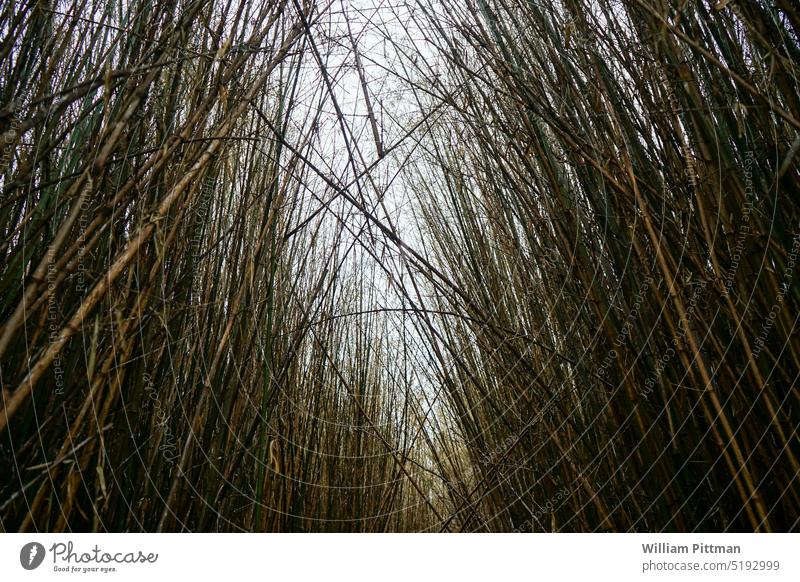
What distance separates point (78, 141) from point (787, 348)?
986 mm

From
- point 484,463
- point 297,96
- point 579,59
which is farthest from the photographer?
point 484,463

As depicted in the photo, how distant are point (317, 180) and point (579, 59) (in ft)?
→ 3.37

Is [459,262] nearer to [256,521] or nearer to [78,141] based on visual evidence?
[256,521]

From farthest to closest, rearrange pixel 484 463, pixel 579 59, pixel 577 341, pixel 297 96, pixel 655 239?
pixel 484 463, pixel 297 96, pixel 577 341, pixel 579 59, pixel 655 239

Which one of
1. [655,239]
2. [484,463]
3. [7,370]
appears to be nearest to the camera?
[7,370]

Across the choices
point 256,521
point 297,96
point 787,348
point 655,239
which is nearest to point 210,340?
point 256,521

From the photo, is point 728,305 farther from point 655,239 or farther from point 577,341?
point 577,341

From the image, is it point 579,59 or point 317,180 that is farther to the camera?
point 317,180

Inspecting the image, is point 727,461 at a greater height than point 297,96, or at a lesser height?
lesser

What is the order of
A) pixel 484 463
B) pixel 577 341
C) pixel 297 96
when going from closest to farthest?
pixel 577 341
pixel 297 96
pixel 484 463

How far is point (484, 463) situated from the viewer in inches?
67.1

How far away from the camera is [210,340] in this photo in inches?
41.6

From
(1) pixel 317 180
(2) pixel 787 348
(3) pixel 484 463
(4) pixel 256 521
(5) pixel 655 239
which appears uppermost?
(1) pixel 317 180
